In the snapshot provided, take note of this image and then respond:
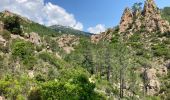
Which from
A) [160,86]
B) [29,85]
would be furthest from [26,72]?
[160,86]

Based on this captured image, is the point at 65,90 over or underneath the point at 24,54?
underneath

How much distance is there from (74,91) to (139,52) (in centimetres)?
11582

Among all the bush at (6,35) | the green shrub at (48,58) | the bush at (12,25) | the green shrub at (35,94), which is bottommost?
the green shrub at (35,94)

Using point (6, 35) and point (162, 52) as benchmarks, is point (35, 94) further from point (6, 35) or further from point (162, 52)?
point (162, 52)

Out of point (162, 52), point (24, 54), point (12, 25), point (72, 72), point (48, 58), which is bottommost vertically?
point (72, 72)

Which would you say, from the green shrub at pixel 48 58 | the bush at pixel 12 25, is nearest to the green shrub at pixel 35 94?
the green shrub at pixel 48 58

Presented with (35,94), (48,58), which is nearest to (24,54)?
(48,58)

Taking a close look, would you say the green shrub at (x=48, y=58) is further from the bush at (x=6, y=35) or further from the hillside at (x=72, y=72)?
the bush at (x=6, y=35)

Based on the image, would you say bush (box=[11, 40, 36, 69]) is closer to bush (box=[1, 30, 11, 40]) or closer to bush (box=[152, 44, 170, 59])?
bush (box=[1, 30, 11, 40])

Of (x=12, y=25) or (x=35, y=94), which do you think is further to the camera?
(x=12, y=25)

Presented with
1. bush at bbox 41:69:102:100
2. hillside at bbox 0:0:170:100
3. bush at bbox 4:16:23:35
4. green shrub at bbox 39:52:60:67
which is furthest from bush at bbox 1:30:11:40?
Answer: bush at bbox 41:69:102:100

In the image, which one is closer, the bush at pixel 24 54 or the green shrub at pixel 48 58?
the bush at pixel 24 54

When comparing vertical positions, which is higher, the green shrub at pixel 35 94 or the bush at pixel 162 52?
the bush at pixel 162 52

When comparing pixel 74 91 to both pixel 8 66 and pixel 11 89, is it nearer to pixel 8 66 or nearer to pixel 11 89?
pixel 11 89
